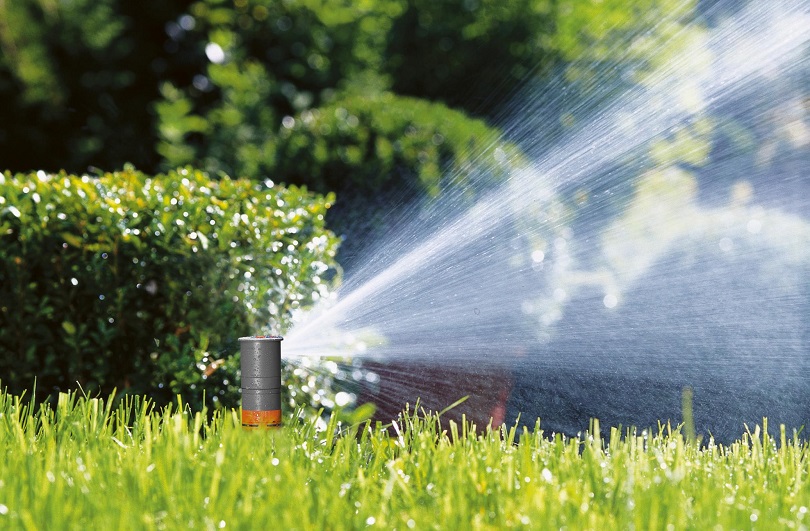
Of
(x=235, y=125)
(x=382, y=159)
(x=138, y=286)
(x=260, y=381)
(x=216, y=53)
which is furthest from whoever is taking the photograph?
(x=216, y=53)

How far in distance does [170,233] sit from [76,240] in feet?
1.31

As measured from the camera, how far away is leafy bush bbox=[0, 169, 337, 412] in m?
3.83

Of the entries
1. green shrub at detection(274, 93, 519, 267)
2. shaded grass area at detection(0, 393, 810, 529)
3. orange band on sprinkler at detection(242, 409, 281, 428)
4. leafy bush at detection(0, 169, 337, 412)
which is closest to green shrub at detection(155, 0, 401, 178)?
green shrub at detection(274, 93, 519, 267)

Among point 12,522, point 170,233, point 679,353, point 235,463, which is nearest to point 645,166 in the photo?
point 679,353

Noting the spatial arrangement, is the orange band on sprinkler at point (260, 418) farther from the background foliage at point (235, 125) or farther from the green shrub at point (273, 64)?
the green shrub at point (273, 64)

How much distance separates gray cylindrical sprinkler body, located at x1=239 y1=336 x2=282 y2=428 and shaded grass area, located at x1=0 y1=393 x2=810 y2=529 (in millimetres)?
50

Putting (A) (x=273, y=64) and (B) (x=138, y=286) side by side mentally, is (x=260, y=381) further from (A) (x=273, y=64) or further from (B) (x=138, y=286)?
(A) (x=273, y=64)

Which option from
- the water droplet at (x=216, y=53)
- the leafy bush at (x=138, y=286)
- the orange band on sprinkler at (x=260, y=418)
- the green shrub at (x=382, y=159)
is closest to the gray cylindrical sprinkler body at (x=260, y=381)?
the orange band on sprinkler at (x=260, y=418)

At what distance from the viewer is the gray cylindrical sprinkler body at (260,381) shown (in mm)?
2807

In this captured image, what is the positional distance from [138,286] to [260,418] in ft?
4.13

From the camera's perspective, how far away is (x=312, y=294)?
403 cm

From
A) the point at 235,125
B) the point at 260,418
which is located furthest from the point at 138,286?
the point at 235,125

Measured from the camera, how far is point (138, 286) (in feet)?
12.8

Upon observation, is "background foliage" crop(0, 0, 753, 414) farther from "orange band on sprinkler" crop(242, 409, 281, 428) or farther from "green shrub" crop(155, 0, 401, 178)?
"orange band on sprinkler" crop(242, 409, 281, 428)
